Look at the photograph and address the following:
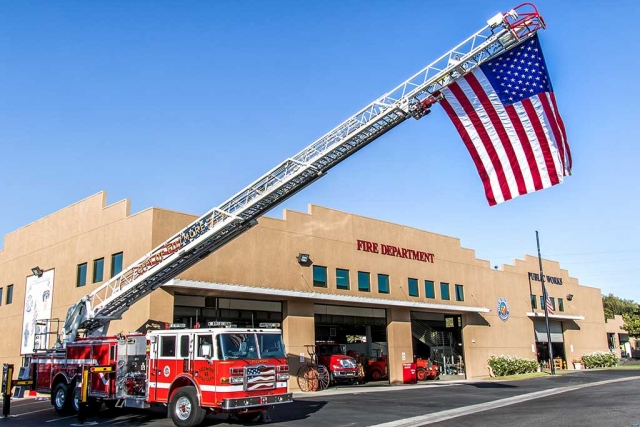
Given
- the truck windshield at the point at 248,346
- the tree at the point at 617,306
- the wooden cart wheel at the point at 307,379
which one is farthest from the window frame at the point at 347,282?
the tree at the point at 617,306

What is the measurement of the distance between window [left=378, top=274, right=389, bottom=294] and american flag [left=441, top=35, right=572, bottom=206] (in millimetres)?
19489

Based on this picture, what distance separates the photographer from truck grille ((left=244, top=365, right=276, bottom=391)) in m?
14.8

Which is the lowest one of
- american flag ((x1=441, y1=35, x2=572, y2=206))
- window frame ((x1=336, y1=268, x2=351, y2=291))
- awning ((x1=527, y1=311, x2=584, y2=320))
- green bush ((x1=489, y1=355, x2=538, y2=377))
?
green bush ((x1=489, y1=355, x2=538, y2=377))

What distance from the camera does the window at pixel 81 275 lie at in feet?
91.8

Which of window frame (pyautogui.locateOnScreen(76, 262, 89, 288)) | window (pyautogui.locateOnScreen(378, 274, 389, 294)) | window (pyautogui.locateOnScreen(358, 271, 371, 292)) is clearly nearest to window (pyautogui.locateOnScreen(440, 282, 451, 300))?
window (pyautogui.locateOnScreen(378, 274, 389, 294))

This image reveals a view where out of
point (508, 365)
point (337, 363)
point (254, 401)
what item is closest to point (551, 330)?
point (508, 365)

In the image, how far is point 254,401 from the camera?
1472 cm

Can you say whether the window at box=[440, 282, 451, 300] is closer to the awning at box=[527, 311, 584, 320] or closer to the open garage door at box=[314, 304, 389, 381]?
the open garage door at box=[314, 304, 389, 381]

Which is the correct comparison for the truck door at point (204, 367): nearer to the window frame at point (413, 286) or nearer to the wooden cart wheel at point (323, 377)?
the wooden cart wheel at point (323, 377)

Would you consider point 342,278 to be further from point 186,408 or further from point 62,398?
point 186,408

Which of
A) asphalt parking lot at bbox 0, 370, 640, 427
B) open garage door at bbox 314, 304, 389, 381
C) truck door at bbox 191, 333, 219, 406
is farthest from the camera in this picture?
open garage door at bbox 314, 304, 389, 381

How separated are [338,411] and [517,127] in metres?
10.1

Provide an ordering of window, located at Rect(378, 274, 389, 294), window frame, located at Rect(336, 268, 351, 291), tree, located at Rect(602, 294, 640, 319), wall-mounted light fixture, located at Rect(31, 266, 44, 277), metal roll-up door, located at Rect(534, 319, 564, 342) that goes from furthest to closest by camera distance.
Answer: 1. tree, located at Rect(602, 294, 640, 319)
2. metal roll-up door, located at Rect(534, 319, 564, 342)
3. window, located at Rect(378, 274, 389, 294)
4. window frame, located at Rect(336, 268, 351, 291)
5. wall-mounted light fixture, located at Rect(31, 266, 44, 277)

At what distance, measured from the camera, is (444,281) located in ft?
130
